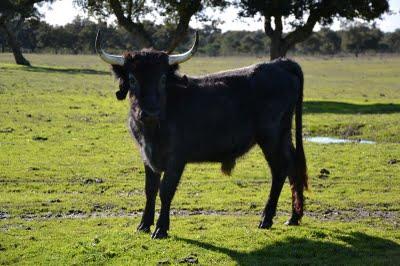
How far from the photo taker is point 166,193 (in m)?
9.80

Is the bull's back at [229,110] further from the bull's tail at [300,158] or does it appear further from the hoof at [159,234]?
the hoof at [159,234]

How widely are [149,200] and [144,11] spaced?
29.5m

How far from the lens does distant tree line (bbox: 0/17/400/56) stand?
122250 millimetres

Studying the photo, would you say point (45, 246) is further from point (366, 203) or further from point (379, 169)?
point (379, 169)

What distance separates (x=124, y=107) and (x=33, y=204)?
18.3 metres

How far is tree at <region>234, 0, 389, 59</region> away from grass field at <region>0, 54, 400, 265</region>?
434 inches

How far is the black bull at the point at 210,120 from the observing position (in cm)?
961

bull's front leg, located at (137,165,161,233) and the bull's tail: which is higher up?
the bull's tail

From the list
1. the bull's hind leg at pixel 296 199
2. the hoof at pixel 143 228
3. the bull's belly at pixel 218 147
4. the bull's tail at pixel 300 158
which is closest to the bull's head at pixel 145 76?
the bull's belly at pixel 218 147

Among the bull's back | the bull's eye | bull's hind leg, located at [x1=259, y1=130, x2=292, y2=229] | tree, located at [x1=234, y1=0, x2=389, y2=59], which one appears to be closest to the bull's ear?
the bull's eye

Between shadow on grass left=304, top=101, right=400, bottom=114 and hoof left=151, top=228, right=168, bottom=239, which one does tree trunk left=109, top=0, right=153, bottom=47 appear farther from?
hoof left=151, top=228, right=168, bottom=239

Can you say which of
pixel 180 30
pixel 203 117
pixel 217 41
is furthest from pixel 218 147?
pixel 217 41

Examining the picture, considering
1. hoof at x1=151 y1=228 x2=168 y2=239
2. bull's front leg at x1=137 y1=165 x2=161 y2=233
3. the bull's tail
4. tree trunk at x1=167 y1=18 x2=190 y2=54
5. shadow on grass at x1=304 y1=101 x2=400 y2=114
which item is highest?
tree trunk at x1=167 y1=18 x2=190 y2=54

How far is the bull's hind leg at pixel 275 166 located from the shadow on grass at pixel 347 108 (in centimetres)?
1858
